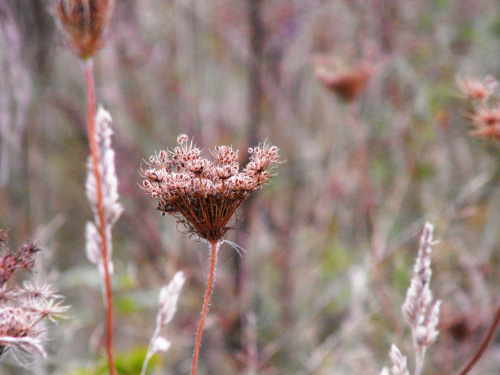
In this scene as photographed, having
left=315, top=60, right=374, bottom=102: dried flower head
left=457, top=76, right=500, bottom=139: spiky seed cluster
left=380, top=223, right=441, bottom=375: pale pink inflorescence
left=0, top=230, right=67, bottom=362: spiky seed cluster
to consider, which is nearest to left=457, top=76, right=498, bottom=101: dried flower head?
left=457, top=76, right=500, bottom=139: spiky seed cluster

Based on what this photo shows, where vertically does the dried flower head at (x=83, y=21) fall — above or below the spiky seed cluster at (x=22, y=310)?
above

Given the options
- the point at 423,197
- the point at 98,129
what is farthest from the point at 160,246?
the point at 98,129

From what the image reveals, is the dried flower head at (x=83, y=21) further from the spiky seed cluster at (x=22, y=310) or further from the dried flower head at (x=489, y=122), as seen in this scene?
the dried flower head at (x=489, y=122)

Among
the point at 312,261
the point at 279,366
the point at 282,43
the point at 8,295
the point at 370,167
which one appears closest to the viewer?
the point at 8,295

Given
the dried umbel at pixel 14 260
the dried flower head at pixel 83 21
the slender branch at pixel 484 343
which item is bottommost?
the slender branch at pixel 484 343

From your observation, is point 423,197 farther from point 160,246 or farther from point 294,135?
point 160,246

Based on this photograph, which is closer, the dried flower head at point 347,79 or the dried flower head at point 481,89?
the dried flower head at point 481,89

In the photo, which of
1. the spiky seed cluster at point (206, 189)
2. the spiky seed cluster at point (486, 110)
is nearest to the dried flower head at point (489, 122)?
the spiky seed cluster at point (486, 110)
